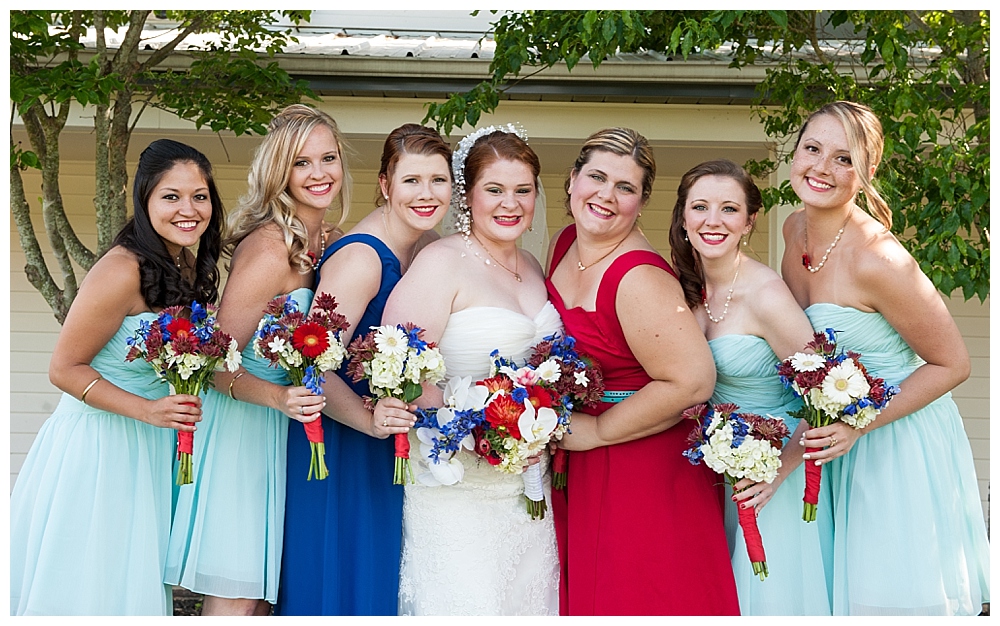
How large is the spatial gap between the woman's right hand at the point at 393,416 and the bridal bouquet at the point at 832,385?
146 cm

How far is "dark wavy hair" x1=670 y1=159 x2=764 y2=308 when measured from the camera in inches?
159

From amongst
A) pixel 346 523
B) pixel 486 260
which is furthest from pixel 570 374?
pixel 346 523

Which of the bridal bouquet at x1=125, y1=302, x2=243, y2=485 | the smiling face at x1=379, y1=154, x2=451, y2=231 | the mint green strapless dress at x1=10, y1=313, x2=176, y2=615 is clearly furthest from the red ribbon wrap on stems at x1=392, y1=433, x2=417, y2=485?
the mint green strapless dress at x1=10, y1=313, x2=176, y2=615

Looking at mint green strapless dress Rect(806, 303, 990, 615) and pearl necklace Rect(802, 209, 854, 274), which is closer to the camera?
mint green strapless dress Rect(806, 303, 990, 615)

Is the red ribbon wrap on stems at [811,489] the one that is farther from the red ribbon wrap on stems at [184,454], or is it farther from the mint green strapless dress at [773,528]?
the red ribbon wrap on stems at [184,454]

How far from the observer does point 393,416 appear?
3.70 meters

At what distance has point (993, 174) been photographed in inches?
171

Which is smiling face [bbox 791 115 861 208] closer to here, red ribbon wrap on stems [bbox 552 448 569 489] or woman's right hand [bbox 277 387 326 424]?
red ribbon wrap on stems [bbox 552 448 569 489]

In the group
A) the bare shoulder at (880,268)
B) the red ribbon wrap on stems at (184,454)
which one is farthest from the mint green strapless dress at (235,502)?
the bare shoulder at (880,268)

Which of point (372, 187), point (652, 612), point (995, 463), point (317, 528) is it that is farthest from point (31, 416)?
point (995, 463)

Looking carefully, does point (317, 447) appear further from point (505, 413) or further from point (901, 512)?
point (901, 512)

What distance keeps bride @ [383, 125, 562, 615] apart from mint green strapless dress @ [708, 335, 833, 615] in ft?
2.56

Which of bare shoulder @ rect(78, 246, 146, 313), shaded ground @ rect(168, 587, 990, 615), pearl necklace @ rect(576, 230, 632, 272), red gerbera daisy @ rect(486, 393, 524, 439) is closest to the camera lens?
red gerbera daisy @ rect(486, 393, 524, 439)
